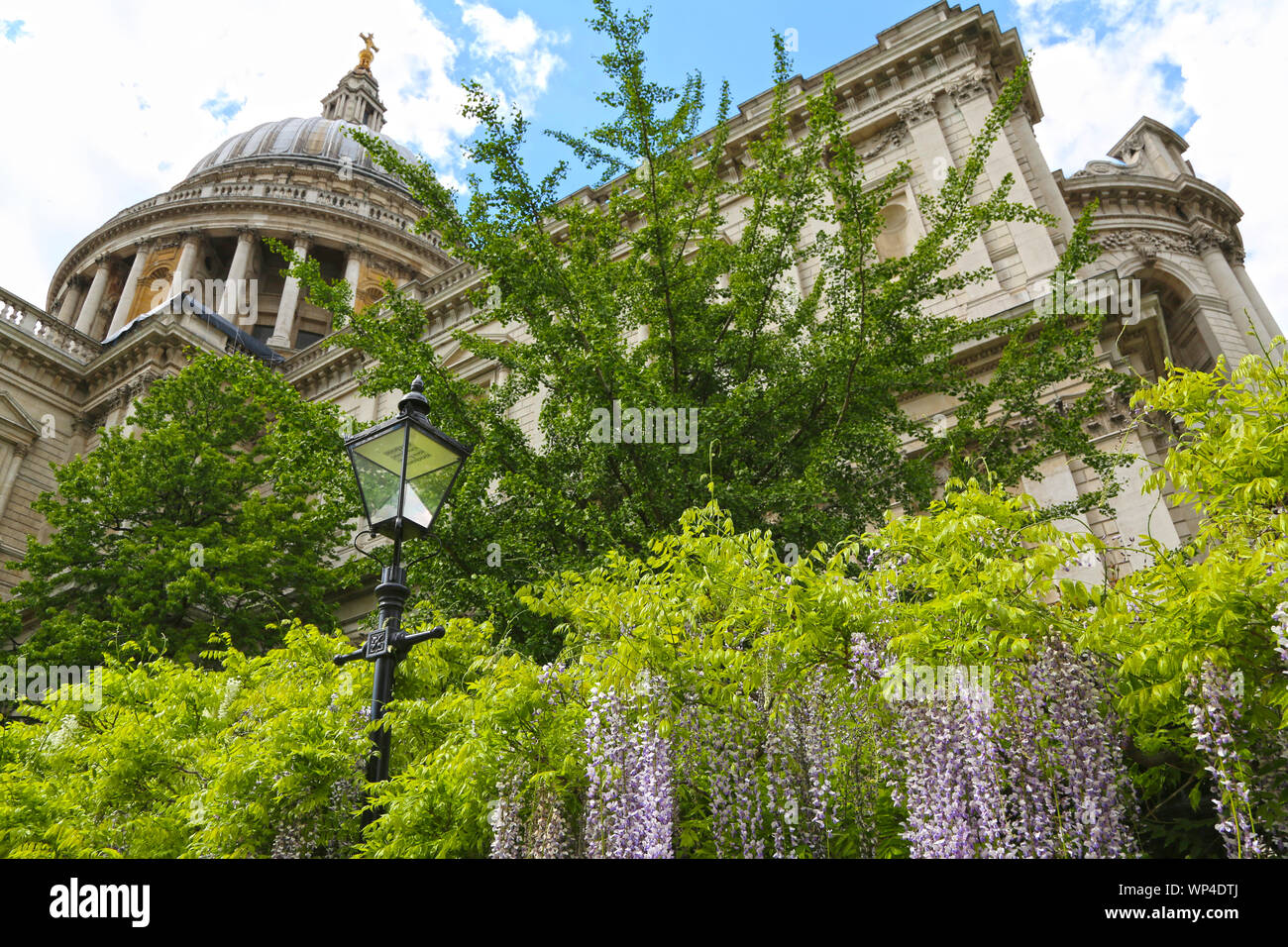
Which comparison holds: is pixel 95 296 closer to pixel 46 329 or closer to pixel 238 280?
pixel 238 280

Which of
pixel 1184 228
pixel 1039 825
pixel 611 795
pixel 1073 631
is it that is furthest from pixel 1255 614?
pixel 1184 228

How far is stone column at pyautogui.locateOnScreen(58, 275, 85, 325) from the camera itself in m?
53.8

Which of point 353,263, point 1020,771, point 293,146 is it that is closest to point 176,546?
point 1020,771

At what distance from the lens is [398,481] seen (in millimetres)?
6945

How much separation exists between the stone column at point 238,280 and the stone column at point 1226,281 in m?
44.4

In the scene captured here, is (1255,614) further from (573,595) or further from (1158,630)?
(573,595)

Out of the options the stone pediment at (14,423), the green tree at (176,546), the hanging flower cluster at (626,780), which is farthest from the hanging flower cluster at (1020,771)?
the stone pediment at (14,423)

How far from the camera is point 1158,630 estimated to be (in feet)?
17.6

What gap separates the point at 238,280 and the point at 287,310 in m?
2.90

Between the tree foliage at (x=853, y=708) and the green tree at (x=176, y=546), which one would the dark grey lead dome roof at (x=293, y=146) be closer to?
the green tree at (x=176, y=546)

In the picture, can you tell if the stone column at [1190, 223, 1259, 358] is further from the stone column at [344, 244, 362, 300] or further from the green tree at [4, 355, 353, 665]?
the stone column at [344, 244, 362, 300]

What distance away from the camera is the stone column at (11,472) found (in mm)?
29109

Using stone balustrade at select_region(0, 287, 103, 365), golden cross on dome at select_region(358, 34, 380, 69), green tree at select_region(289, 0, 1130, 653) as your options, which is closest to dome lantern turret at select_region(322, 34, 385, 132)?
golden cross on dome at select_region(358, 34, 380, 69)
